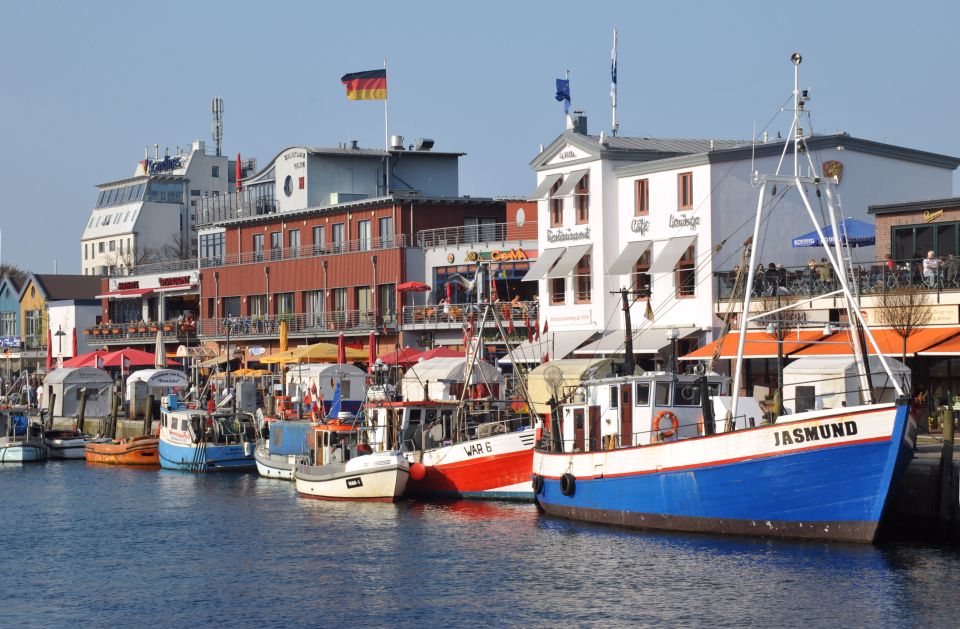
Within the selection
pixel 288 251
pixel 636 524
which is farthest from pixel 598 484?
pixel 288 251

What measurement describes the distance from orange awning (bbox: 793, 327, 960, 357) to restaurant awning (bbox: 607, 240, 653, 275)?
1146cm

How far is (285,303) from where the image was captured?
292 ft

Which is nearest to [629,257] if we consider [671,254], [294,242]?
[671,254]

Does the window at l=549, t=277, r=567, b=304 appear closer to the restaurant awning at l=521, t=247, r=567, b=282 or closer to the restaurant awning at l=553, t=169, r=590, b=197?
the restaurant awning at l=521, t=247, r=567, b=282

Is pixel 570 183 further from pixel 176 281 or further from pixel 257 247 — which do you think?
pixel 176 281

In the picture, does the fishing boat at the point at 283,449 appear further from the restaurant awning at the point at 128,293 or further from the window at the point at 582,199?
the restaurant awning at the point at 128,293

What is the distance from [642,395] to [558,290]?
1017 inches

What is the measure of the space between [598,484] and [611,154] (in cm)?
2549

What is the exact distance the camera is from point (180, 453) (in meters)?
66.9

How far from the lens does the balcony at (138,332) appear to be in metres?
97.1

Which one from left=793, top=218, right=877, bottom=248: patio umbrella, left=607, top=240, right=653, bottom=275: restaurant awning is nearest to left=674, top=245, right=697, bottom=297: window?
left=607, top=240, right=653, bottom=275: restaurant awning

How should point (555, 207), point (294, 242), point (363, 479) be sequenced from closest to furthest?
point (363, 479) → point (555, 207) → point (294, 242)

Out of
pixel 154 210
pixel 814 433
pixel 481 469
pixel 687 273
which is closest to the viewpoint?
pixel 814 433

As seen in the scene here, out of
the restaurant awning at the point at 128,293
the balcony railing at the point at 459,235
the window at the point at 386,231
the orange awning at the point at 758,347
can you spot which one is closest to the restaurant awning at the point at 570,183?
the orange awning at the point at 758,347
